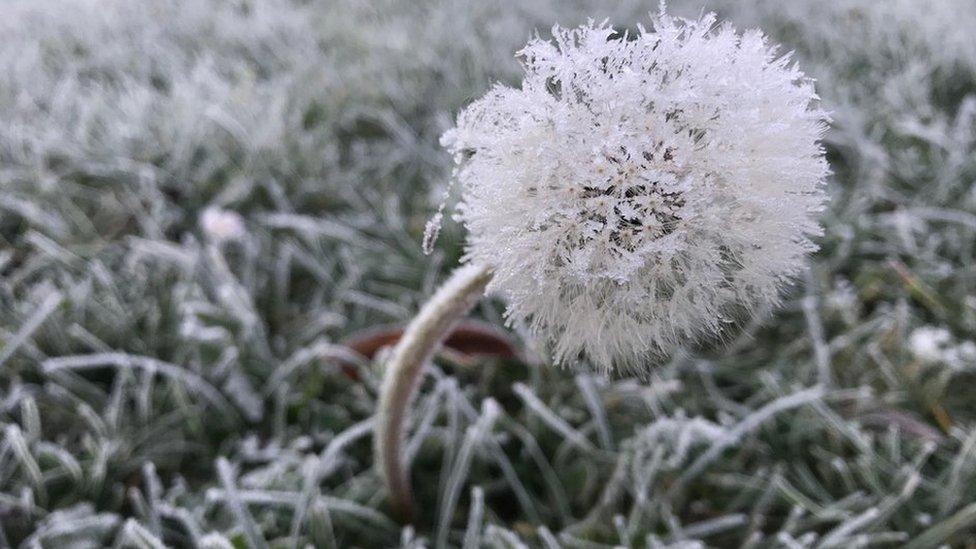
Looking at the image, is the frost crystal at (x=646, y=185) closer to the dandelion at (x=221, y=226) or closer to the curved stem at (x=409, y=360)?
the curved stem at (x=409, y=360)

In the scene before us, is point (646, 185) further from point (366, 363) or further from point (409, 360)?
point (366, 363)

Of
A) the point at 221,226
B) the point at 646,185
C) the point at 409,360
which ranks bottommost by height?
the point at 409,360

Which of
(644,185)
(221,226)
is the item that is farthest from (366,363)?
(644,185)

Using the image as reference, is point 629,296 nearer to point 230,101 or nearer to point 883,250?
point 883,250

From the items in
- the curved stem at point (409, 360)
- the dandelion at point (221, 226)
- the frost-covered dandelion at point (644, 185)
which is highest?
the dandelion at point (221, 226)

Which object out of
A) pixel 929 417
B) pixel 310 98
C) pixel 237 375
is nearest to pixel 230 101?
pixel 310 98

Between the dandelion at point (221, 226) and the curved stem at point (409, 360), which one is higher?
the dandelion at point (221, 226)

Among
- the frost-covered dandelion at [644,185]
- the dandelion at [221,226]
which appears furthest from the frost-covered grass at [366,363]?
the frost-covered dandelion at [644,185]
